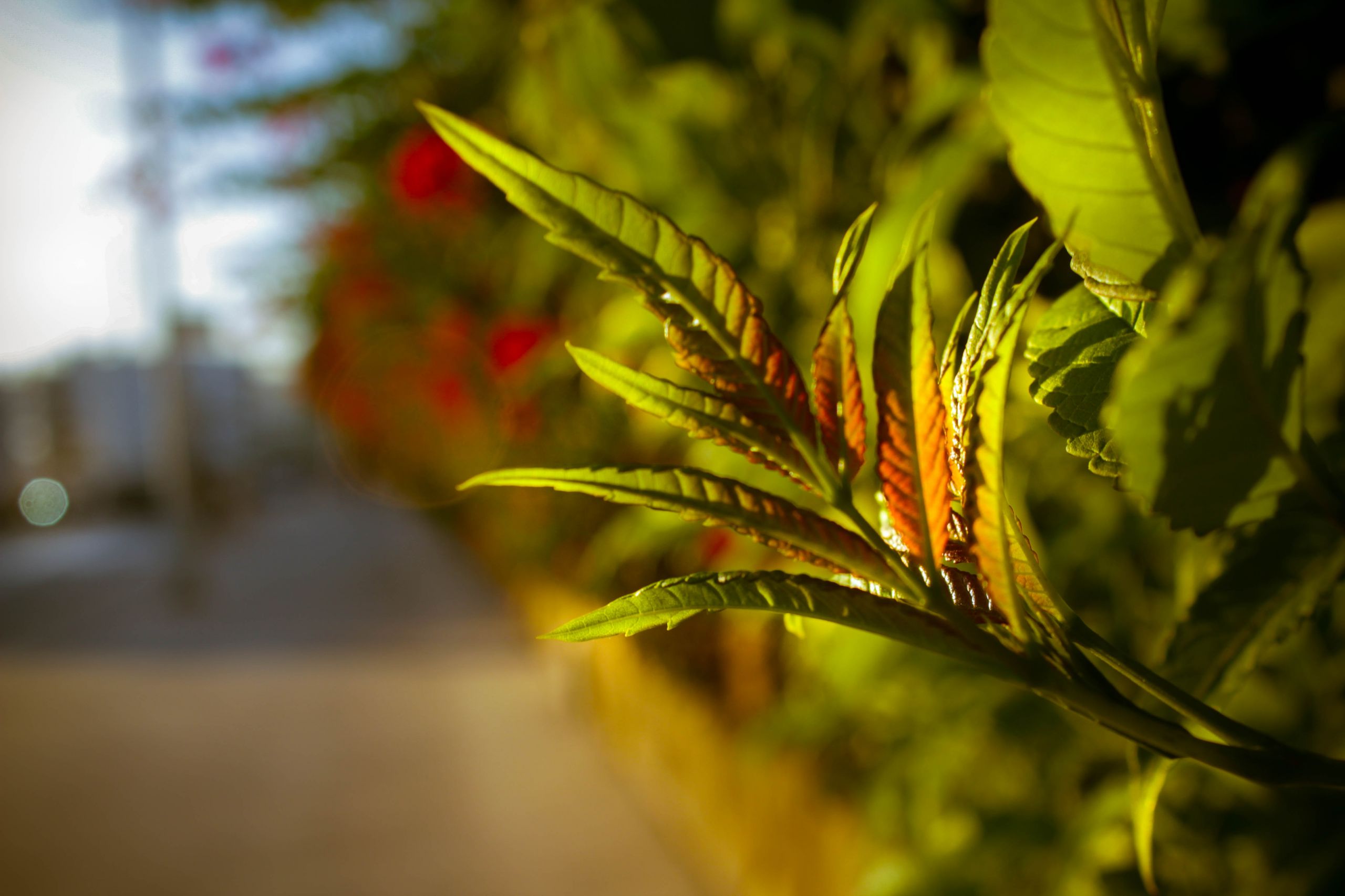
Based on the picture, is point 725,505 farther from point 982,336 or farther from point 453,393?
point 453,393

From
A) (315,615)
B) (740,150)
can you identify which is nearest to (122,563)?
(315,615)

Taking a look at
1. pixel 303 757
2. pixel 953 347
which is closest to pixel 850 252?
pixel 953 347

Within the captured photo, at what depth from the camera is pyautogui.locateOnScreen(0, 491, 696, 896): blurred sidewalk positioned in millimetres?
1758

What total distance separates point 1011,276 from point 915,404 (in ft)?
0.09

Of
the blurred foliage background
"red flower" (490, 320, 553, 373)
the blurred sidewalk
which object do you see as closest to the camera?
the blurred foliage background

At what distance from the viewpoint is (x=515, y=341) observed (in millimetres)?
1047

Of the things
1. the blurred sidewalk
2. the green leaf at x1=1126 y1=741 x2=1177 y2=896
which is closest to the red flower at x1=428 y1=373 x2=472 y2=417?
the blurred sidewalk

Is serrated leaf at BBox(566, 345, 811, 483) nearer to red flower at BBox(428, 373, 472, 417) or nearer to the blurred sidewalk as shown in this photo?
the blurred sidewalk

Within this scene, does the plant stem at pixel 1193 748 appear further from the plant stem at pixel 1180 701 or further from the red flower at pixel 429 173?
the red flower at pixel 429 173

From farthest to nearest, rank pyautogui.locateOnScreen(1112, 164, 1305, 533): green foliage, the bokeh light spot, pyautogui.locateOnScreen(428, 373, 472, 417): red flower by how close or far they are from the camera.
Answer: the bokeh light spot → pyautogui.locateOnScreen(428, 373, 472, 417): red flower → pyautogui.locateOnScreen(1112, 164, 1305, 533): green foliage

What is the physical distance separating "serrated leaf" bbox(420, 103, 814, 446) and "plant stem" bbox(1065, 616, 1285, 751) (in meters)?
0.06

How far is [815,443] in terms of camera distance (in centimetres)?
16

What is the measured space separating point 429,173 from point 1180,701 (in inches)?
47.4

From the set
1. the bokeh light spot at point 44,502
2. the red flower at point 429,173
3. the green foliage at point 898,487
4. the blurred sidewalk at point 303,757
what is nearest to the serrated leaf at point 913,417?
the green foliage at point 898,487
